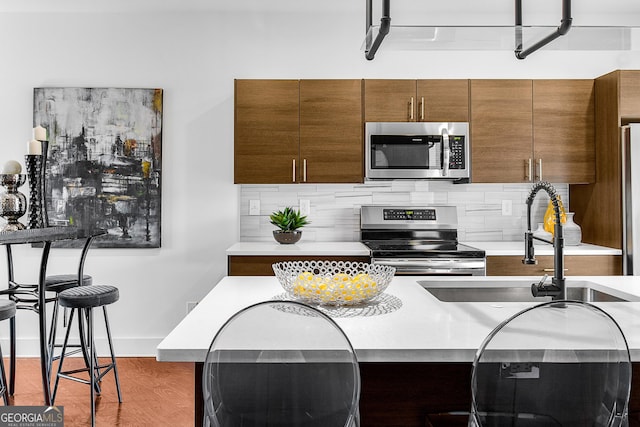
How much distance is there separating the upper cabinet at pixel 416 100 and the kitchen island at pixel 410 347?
6.91ft

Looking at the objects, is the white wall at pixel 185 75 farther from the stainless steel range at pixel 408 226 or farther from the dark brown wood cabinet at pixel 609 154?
the stainless steel range at pixel 408 226

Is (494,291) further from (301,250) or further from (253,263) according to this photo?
(253,263)

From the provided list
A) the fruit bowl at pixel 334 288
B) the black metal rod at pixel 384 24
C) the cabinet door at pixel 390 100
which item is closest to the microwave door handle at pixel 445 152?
the cabinet door at pixel 390 100

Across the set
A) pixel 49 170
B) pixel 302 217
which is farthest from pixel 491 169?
pixel 49 170

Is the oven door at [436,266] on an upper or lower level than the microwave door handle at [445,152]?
lower

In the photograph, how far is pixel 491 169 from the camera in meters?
3.56

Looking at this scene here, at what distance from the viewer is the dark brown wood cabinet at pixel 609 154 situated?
328 cm

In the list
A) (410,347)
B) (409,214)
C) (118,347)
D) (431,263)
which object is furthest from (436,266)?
(118,347)

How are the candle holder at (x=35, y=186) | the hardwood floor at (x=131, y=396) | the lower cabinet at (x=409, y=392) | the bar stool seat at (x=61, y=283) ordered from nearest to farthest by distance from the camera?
the lower cabinet at (x=409, y=392) → the candle holder at (x=35, y=186) → the hardwood floor at (x=131, y=396) → the bar stool seat at (x=61, y=283)

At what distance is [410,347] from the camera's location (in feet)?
3.90

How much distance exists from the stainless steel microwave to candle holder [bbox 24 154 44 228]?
204 centimetres

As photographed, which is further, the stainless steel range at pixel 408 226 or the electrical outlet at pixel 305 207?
the electrical outlet at pixel 305 207

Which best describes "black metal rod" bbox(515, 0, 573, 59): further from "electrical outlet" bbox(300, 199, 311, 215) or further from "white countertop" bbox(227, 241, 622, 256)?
"electrical outlet" bbox(300, 199, 311, 215)

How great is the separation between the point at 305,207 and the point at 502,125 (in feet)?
5.19
